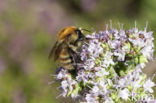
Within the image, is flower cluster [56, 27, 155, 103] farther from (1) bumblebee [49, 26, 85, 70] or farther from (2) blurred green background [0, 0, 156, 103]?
(2) blurred green background [0, 0, 156, 103]

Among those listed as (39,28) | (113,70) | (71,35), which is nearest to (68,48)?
(71,35)

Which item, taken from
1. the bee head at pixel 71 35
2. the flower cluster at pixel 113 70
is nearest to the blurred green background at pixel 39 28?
the flower cluster at pixel 113 70

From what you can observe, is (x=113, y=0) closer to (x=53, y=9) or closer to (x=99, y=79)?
(x=53, y=9)

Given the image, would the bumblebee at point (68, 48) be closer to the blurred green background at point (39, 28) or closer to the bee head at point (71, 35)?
the bee head at point (71, 35)

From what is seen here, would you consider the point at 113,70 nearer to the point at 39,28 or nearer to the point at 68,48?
the point at 68,48

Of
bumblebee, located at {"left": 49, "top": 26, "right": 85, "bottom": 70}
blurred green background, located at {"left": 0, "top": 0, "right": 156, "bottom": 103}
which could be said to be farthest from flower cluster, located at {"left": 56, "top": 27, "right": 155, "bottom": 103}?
blurred green background, located at {"left": 0, "top": 0, "right": 156, "bottom": 103}

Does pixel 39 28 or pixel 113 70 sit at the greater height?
pixel 39 28
